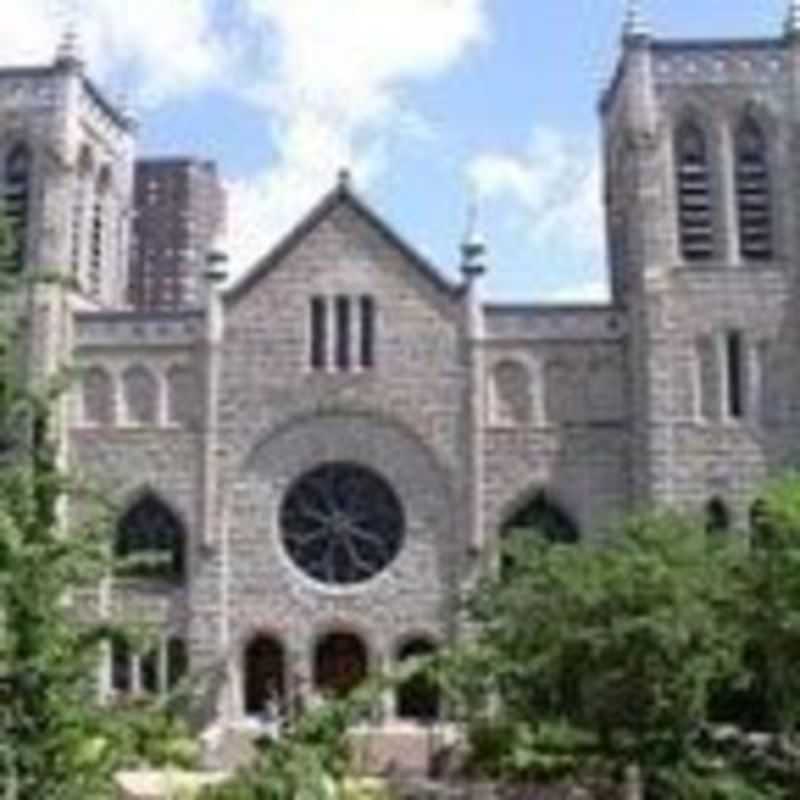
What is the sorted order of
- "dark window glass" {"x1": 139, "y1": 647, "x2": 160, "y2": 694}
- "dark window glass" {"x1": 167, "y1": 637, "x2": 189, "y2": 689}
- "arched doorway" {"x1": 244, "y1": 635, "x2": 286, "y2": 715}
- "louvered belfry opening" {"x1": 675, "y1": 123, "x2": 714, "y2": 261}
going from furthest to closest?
1. "louvered belfry opening" {"x1": 675, "y1": 123, "x2": 714, "y2": 261}
2. "arched doorway" {"x1": 244, "y1": 635, "x2": 286, "y2": 715}
3. "dark window glass" {"x1": 167, "y1": 637, "x2": 189, "y2": 689}
4. "dark window glass" {"x1": 139, "y1": 647, "x2": 160, "y2": 694}

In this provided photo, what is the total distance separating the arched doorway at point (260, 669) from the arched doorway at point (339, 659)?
96cm

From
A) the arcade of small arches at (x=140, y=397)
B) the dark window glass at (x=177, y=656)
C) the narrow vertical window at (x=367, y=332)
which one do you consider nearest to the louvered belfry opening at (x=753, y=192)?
the narrow vertical window at (x=367, y=332)

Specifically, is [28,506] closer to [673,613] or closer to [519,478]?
[673,613]

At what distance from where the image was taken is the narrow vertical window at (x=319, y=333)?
5100 centimetres

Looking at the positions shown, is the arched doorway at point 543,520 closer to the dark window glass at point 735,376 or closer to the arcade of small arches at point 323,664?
the arcade of small arches at point 323,664

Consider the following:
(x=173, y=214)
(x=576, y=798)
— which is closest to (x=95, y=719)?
(x=576, y=798)

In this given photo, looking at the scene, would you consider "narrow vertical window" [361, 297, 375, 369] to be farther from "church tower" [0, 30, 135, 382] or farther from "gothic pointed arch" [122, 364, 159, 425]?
"church tower" [0, 30, 135, 382]

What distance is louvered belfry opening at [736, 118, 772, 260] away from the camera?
51.2 meters

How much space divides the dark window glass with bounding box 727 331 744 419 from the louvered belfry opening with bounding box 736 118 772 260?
96.9 inches

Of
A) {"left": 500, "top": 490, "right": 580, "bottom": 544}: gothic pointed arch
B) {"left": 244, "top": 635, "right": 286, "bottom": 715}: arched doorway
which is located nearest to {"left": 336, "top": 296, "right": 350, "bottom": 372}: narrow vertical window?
{"left": 500, "top": 490, "right": 580, "bottom": 544}: gothic pointed arch

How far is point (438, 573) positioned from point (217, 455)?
644cm

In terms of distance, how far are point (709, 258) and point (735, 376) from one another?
3256 mm

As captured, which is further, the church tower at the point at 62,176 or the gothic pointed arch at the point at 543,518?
the church tower at the point at 62,176

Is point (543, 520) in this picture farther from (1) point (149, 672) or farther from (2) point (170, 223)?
(2) point (170, 223)
